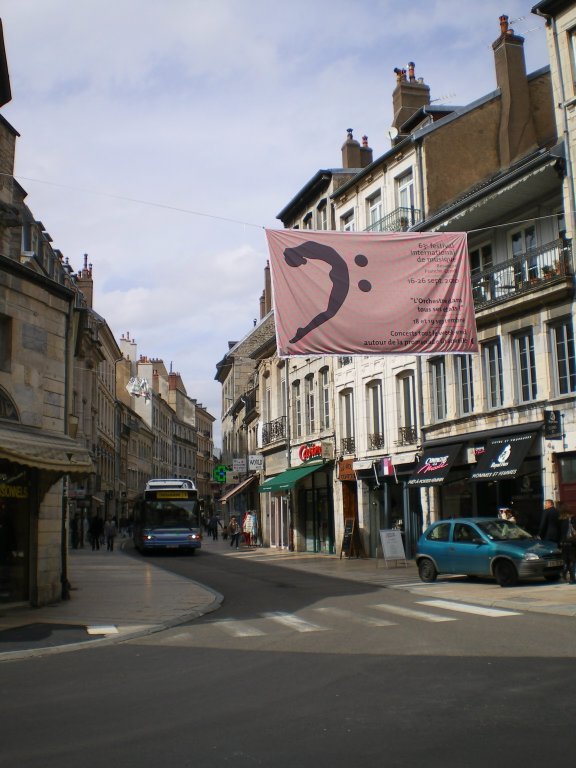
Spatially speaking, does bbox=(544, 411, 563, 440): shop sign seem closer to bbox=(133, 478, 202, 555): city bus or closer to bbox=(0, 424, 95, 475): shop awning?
bbox=(0, 424, 95, 475): shop awning

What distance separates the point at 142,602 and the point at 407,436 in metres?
12.7

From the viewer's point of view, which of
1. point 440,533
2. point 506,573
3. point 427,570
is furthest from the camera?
point 427,570

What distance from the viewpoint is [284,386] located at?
125 feet

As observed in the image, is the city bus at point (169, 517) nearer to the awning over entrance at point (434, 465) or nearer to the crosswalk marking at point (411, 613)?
the awning over entrance at point (434, 465)

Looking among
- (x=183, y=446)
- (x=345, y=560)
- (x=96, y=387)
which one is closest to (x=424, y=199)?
(x=345, y=560)

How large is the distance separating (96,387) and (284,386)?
19.8 m

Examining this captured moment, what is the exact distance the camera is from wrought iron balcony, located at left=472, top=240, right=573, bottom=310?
1941 centimetres

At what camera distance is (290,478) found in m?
32.9

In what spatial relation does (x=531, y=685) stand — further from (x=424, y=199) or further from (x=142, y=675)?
(x=424, y=199)

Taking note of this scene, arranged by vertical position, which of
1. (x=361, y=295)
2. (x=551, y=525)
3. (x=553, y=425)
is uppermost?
(x=361, y=295)

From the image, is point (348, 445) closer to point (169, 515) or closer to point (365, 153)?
point (169, 515)

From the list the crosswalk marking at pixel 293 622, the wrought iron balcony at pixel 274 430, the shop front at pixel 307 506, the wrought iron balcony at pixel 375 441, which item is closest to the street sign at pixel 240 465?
the wrought iron balcony at pixel 274 430

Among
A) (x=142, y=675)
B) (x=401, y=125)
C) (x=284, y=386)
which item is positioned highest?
(x=401, y=125)

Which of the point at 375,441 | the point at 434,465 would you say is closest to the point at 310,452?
the point at 375,441
